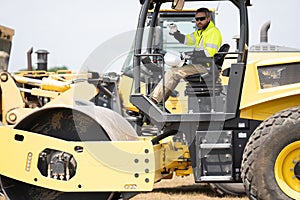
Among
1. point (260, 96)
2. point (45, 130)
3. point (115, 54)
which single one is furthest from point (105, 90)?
point (260, 96)

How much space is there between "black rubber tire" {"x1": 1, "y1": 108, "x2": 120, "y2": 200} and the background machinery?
0.4 inches

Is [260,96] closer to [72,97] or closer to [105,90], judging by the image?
[72,97]

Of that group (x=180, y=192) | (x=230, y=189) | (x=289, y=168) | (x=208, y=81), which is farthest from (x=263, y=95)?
(x=180, y=192)

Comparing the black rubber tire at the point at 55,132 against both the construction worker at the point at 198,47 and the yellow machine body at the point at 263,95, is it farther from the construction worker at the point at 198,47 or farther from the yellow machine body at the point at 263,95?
the yellow machine body at the point at 263,95

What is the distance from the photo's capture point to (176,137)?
6.24 meters

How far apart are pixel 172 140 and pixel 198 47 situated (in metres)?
0.99

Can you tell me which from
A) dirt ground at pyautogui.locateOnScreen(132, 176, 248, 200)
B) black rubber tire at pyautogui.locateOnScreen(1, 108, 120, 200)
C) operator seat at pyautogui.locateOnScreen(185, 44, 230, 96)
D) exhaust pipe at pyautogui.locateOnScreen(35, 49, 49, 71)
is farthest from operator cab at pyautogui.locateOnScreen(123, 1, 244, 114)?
exhaust pipe at pyautogui.locateOnScreen(35, 49, 49, 71)

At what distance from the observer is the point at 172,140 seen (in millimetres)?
6332

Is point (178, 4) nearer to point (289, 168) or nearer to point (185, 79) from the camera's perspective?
point (185, 79)

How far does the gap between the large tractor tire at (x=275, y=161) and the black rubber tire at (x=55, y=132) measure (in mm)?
1610

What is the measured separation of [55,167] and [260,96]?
213cm

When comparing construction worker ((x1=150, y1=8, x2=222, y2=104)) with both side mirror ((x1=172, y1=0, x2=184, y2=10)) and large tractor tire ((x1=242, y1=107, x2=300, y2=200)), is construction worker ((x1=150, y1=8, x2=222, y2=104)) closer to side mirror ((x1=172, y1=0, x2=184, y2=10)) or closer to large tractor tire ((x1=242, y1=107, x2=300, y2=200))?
side mirror ((x1=172, y1=0, x2=184, y2=10))

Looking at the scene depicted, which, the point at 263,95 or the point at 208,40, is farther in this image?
the point at 208,40

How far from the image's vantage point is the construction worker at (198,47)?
611 cm
